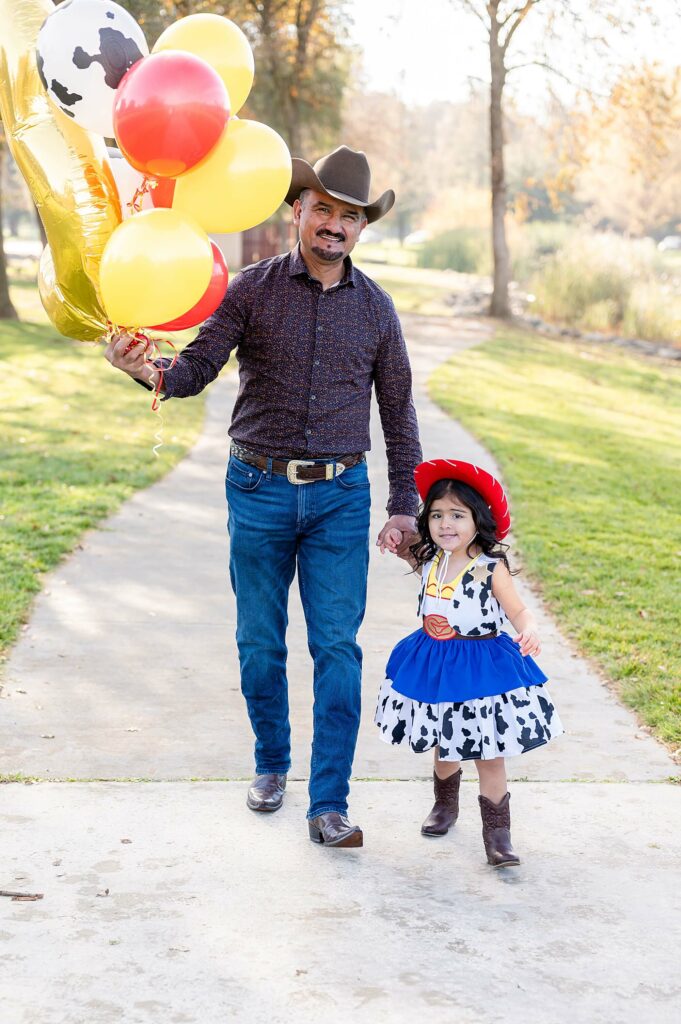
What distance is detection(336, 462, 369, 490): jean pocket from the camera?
3.73 m

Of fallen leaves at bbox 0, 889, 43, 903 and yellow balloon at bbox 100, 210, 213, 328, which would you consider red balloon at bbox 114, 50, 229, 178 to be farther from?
fallen leaves at bbox 0, 889, 43, 903

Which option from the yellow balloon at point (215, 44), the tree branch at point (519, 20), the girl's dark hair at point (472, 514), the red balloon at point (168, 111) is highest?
the tree branch at point (519, 20)

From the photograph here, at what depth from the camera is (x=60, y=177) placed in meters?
3.28

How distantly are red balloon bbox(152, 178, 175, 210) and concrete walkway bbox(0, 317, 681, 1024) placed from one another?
1.85 m

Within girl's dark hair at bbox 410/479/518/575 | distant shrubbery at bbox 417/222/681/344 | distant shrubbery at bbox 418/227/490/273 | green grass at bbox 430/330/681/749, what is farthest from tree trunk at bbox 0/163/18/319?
distant shrubbery at bbox 418/227/490/273

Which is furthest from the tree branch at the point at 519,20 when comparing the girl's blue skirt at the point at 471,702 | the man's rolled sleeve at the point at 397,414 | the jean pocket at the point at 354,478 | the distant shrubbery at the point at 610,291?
the girl's blue skirt at the point at 471,702

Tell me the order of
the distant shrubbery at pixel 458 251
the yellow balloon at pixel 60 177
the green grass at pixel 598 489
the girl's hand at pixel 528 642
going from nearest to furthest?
the yellow balloon at pixel 60 177
the girl's hand at pixel 528 642
the green grass at pixel 598 489
the distant shrubbery at pixel 458 251

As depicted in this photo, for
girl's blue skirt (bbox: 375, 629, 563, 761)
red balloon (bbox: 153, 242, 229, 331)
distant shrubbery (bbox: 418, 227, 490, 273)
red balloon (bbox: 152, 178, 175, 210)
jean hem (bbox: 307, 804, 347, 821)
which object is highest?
red balloon (bbox: 152, 178, 175, 210)

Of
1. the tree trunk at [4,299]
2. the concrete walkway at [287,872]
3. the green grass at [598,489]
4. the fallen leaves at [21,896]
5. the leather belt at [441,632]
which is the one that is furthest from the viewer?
the tree trunk at [4,299]

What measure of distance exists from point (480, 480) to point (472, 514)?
0.10 metres

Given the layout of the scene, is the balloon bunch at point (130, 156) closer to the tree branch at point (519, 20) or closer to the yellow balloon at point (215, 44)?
the yellow balloon at point (215, 44)

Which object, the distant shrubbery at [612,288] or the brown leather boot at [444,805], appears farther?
the distant shrubbery at [612,288]

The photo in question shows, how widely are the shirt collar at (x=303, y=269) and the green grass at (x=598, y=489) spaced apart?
219cm

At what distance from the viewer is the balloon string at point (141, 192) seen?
3.28m
